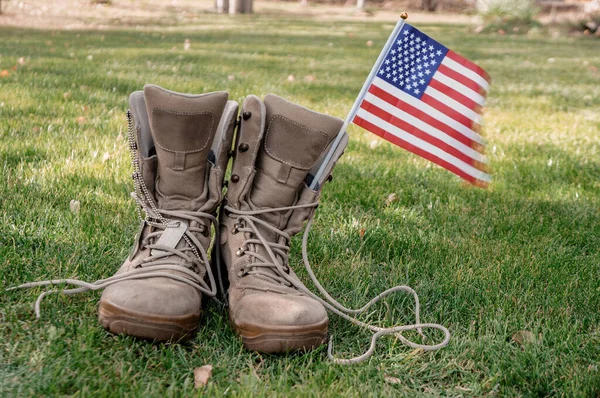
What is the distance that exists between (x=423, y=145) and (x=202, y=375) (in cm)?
117

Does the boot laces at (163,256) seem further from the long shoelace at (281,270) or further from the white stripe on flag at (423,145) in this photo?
the white stripe on flag at (423,145)

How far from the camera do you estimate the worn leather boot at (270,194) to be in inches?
78.3

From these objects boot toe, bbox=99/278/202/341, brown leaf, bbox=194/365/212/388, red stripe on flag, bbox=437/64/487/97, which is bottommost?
brown leaf, bbox=194/365/212/388

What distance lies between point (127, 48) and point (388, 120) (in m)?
6.55

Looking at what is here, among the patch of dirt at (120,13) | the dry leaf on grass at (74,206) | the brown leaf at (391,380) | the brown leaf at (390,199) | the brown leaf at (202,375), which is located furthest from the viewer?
the patch of dirt at (120,13)

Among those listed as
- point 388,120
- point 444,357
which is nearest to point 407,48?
point 388,120

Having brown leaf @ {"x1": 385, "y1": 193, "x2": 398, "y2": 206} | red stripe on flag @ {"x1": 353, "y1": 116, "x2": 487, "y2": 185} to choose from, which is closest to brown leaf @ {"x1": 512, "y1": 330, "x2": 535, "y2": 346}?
red stripe on flag @ {"x1": 353, "y1": 116, "x2": 487, "y2": 185}

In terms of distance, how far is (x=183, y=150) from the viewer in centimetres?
198

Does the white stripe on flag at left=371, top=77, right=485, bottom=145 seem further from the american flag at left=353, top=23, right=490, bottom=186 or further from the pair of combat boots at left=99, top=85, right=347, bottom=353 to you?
the pair of combat boots at left=99, top=85, right=347, bottom=353

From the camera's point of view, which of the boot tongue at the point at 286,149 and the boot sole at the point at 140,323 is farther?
the boot tongue at the point at 286,149

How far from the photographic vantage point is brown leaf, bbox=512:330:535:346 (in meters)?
1.98

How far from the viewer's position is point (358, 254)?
2574 millimetres

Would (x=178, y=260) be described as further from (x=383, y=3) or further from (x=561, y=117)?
(x=383, y=3)

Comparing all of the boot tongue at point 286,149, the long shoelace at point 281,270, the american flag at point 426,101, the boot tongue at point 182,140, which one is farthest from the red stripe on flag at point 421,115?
the boot tongue at point 182,140
